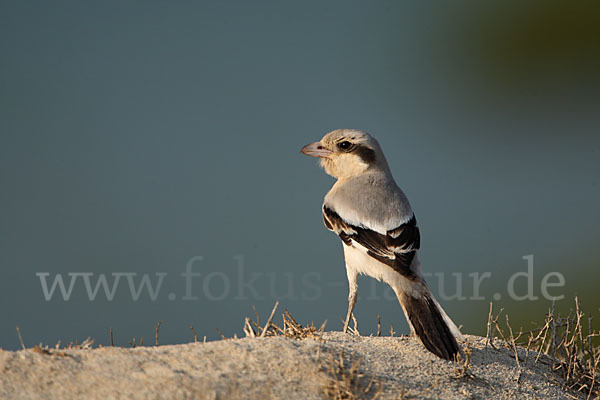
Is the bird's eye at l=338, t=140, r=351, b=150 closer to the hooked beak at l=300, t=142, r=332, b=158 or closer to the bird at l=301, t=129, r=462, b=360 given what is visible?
the bird at l=301, t=129, r=462, b=360

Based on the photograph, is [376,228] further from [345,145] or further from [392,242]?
[345,145]

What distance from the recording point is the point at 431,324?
475cm

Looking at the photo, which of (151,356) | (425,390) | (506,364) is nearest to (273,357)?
(151,356)

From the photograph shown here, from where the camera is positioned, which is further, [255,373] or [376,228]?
[376,228]

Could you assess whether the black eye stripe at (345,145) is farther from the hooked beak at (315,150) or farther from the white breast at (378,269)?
the white breast at (378,269)

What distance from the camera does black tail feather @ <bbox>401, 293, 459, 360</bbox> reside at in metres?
4.54

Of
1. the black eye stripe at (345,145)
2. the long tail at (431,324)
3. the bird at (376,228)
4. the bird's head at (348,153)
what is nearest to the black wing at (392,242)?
the bird at (376,228)

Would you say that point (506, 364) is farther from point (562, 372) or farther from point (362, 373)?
point (362, 373)

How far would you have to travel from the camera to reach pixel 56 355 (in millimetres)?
3742

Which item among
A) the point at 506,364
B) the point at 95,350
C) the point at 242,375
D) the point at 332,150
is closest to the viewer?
the point at 242,375

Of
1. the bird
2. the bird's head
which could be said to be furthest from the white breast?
the bird's head

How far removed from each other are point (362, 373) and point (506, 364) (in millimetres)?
1359

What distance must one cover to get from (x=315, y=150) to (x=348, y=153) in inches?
13.7

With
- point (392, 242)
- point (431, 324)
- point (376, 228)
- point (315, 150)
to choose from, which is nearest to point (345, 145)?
point (315, 150)
